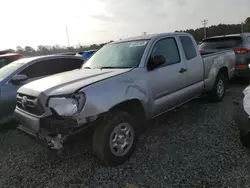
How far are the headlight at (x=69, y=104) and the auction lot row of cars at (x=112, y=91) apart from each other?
1 cm

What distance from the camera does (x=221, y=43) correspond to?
824 cm

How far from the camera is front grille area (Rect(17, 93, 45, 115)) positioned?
10.6 feet

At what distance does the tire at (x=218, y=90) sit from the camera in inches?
237

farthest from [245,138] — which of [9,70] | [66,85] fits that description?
[9,70]

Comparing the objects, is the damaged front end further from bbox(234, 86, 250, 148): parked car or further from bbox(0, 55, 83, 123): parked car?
bbox(0, 55, 83, 123): parked car

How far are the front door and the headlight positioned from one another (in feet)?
4.34

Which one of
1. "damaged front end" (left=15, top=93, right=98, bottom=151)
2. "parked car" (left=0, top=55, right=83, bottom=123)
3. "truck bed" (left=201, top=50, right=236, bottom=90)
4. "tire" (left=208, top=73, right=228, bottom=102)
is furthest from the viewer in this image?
"tire" (left=208, top=73, right=228, bottom=102)

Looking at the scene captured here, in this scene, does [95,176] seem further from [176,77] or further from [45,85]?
[176,77]

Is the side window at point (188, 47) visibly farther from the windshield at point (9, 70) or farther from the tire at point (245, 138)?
the windshield at point (9, 70)

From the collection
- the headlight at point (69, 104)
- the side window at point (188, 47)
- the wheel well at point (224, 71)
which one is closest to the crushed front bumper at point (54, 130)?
the headlight at point (69, 104)

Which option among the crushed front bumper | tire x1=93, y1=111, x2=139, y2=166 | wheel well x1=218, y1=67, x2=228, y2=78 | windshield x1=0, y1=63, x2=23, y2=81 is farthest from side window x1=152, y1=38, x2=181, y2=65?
windshield x1=0, y1=63, x2=23, y2=81

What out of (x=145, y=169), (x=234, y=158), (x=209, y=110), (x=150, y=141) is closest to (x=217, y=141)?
(x=234, y=158)

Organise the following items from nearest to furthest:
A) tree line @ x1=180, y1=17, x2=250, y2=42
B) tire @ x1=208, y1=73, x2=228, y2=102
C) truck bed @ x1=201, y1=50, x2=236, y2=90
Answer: truck bed @ x1=201, y1=50, x2=236, y2=90 < tire @ x1=208, y1=73, x2=228, y2=102 < tree line @ x1=180, y1=17, x2=250, y2=42

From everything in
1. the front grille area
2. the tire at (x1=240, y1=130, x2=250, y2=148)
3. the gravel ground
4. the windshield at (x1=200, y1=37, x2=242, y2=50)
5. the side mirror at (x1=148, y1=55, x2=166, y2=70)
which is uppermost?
the windshield at (x1=200, y1=37, x2=242, y2=50)
